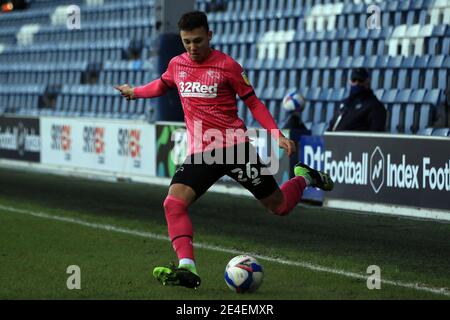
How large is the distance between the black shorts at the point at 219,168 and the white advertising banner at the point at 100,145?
10.2 m

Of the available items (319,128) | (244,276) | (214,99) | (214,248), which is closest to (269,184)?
(214,99)

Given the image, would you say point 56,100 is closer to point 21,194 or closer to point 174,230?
point 21,194

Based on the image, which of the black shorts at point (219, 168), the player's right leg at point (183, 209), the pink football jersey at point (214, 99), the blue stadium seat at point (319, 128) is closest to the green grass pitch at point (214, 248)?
the player's right leg at point (183, 209)

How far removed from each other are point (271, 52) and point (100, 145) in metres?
4.18

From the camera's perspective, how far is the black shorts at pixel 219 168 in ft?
24.7

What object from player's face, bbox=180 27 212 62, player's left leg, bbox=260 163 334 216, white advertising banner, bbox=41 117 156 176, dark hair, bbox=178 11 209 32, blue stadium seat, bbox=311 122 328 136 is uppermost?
dark hair, bbox=178 11 209 32

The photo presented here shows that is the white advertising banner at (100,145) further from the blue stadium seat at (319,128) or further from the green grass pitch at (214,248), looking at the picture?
the blue stadium seat at (319,128)

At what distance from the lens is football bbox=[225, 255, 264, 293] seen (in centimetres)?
720

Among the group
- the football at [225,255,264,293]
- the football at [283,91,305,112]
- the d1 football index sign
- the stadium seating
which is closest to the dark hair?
the football at [225,255,264,293]

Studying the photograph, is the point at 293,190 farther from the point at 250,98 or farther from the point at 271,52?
the point at 271,52

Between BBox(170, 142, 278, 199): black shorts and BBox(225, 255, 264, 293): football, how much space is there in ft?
2.03

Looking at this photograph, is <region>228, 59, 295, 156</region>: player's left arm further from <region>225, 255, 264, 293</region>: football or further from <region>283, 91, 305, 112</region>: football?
<region>283, 91, 305, 112</region>: football
